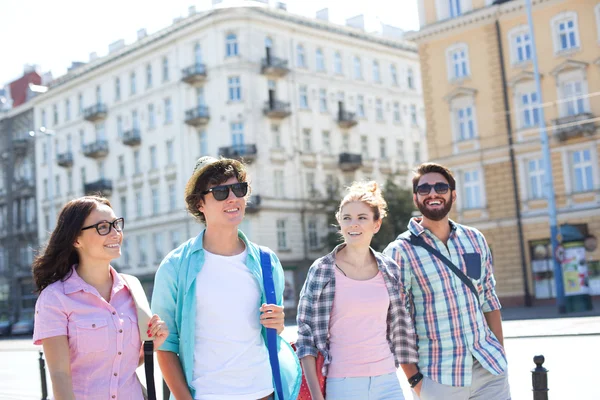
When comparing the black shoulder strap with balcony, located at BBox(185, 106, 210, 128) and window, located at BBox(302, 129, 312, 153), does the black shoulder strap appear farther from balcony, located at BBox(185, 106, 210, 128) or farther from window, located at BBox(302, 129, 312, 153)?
window, located at BBox(302, 129, 312, 153)

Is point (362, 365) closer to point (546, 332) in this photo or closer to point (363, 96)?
point (546, 332)

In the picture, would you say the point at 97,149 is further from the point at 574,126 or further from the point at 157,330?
the point at 157,330

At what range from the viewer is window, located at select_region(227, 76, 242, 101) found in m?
51.1

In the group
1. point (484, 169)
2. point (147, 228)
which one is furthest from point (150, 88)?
point (484, 169)

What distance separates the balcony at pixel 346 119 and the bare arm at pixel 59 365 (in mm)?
52204

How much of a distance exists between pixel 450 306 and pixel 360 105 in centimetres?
5362

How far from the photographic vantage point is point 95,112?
60188mm

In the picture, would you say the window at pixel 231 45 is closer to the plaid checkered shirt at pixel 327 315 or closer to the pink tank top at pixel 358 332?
the plaid checkered shirt at pixel 327 315

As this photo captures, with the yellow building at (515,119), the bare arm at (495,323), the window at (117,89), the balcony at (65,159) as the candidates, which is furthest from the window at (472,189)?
the balcony at (65,159)

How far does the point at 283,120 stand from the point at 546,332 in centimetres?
3352

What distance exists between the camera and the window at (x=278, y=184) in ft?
168

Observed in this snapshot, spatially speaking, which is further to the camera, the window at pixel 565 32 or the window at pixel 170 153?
the window at pixel 170 153

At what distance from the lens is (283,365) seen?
4.32m

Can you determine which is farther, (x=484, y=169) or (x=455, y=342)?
(x=484, y=169)
